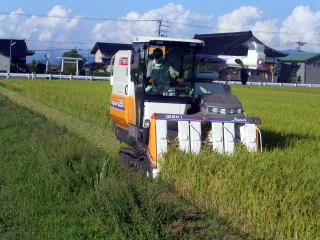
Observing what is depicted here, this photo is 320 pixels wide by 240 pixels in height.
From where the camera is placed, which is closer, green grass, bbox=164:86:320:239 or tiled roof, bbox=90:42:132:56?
green grass, bbox=164:86:320:239

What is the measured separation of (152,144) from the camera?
29.9 feet

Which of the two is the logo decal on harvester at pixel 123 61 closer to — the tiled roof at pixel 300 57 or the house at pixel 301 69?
the house at pixel 301 69

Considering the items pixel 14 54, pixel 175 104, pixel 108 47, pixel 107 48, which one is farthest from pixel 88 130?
pixel 108 47

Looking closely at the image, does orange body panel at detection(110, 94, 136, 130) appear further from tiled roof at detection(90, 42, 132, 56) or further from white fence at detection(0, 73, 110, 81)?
tiled roof at detection(90, 42, 132, 56)

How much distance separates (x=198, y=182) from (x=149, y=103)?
110 inches

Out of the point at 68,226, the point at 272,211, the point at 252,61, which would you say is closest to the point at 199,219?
the point at 272,211

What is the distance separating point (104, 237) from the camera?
6.05 metres

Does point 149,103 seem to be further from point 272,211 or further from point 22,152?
point 272,211

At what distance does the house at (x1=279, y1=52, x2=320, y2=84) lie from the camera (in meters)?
65.9

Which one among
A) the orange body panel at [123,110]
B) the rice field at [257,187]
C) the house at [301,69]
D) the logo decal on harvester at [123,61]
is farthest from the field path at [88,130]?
the house at [301,69]

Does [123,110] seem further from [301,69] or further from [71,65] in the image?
[301,69]

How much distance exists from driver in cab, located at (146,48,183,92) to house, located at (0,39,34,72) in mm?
54208

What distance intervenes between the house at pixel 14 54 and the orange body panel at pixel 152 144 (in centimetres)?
5527

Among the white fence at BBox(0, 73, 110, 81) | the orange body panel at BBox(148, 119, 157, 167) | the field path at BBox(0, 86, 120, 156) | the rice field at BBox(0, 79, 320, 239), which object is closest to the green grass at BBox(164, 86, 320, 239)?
the rice field at BBox(0, 79, 320, 239)
